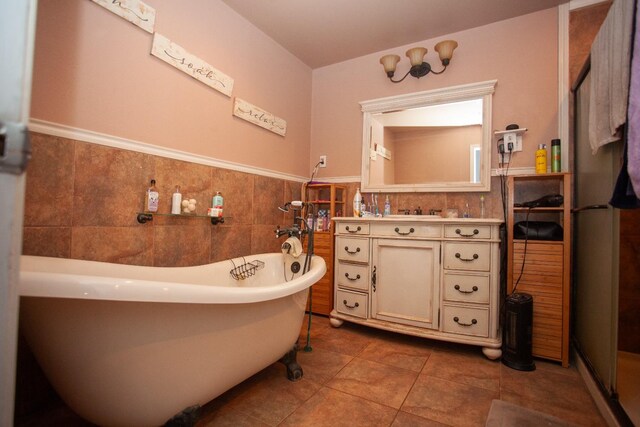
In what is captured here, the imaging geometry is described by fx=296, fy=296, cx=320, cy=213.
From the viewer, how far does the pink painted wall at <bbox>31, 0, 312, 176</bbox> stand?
1.39 metres

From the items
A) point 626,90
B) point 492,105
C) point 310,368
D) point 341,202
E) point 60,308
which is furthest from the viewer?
point 341,202

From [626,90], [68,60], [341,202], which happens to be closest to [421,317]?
[341,202]

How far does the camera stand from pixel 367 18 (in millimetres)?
2389

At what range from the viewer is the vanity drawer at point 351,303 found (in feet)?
7.47

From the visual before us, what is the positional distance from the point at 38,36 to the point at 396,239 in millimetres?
2248

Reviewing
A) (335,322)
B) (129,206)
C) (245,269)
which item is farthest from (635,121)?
(129,206)

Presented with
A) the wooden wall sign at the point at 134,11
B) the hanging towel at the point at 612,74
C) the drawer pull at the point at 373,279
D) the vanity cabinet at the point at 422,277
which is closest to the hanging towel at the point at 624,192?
the hanging towel at the point at 612,74

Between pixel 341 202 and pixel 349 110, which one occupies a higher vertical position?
pixel 349 110

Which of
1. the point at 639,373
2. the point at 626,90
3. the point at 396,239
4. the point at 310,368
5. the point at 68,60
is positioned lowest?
the point at 310,368

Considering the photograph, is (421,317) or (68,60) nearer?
(68,60)

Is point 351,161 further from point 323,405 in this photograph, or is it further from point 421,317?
point 323,405

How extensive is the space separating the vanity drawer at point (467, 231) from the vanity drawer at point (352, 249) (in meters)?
0.60

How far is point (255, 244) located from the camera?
8.13 feet

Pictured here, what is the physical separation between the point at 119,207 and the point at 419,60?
8.22ft
